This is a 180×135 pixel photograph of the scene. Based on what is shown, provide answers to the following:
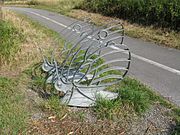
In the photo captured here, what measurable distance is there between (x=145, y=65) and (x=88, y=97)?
9.53 feet

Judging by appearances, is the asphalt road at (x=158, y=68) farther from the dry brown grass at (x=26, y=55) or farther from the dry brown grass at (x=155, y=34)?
the dry brown grass at (x=26, y=55)

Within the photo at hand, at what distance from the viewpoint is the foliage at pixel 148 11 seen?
983 cm

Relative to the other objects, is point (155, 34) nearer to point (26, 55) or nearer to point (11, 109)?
point (26, 55)

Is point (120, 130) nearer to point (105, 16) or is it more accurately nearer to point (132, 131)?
point (132, 131)

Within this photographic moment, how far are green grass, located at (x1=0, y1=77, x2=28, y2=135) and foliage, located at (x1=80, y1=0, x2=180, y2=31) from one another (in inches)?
259

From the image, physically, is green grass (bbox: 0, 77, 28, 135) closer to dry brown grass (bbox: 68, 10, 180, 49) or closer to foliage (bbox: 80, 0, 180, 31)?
dry brown grass (bbox: 68, 10, 180, 49)

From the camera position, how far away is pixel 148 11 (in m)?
11.3

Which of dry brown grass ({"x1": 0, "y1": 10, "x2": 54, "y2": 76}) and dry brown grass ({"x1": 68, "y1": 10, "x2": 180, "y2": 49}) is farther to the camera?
dry brown grass ({"x1": 68, "y1": 10, "x2": 180, "y2": 49})

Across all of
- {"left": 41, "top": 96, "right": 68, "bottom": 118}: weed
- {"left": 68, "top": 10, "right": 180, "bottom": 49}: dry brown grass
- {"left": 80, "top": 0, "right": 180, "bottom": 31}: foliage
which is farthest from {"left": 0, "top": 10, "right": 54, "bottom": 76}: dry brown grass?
{"left": 80, "top": 0, "right": 180, "bottom": 31}: foliage

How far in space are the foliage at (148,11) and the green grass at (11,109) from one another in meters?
6.57

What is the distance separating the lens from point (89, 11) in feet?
59.1

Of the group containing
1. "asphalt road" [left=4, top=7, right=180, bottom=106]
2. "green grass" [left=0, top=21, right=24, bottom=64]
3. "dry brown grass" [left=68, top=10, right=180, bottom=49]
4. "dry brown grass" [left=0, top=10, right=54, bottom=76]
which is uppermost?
"green grass" [left=0, top=21, right=24, bottom=64]

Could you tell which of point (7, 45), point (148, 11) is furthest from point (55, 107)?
point (148, 11)

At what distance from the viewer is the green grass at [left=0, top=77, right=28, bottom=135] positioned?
365cm
